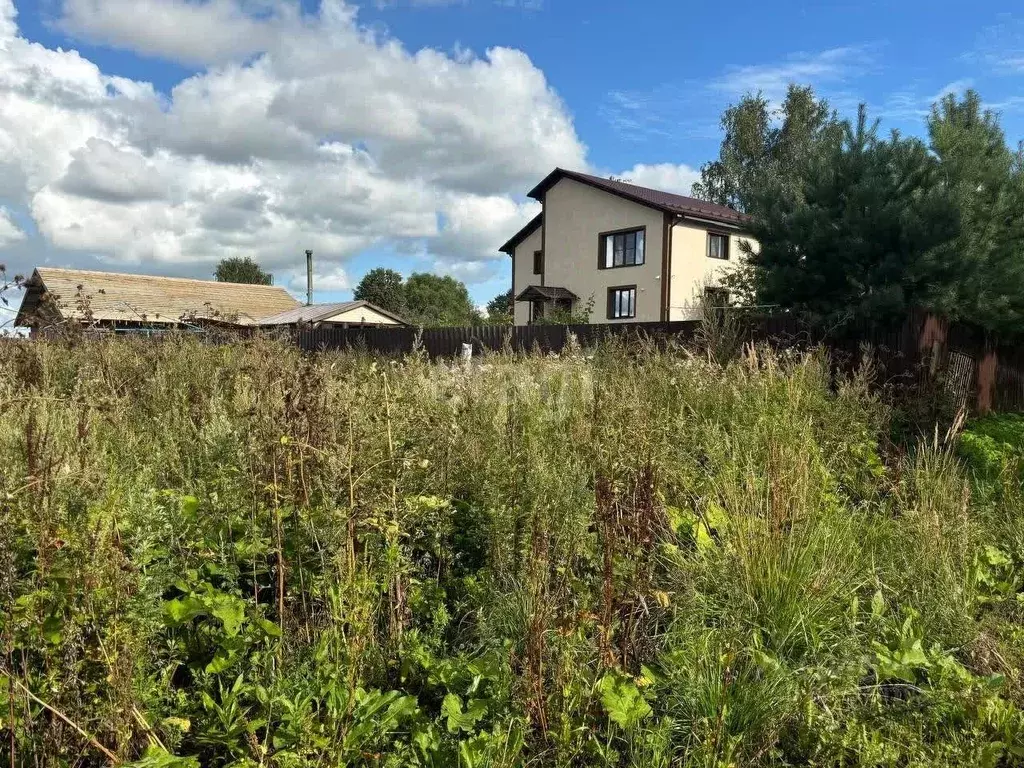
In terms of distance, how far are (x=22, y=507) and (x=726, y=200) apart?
3819cm

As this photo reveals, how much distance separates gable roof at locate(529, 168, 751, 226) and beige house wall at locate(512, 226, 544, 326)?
2063 mm

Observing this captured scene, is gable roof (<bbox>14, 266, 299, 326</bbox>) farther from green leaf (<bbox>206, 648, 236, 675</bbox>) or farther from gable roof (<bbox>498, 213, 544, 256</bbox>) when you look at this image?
green leaf (<bbox>206, 648, 236, 675</bbox>)

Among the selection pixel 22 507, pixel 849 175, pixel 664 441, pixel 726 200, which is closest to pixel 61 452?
pixel 22 507

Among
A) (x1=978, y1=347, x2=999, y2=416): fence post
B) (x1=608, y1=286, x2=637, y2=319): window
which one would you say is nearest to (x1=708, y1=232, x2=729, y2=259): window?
(x1=608, y1=286, x2=637, y2=319): window

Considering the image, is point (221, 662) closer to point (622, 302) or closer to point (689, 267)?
point (689, 267)

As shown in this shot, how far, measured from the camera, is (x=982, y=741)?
209 cm

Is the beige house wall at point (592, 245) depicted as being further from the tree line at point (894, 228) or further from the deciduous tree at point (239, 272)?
the deciduous tree at point (239, 272)

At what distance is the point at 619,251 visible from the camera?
89.8 ft

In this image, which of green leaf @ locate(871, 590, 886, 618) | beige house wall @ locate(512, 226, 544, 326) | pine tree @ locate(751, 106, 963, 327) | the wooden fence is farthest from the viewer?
beige house wall @ locate(512, 226, 544, 326)

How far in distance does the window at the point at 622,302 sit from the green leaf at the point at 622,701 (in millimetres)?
25507

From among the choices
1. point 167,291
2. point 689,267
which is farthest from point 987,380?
point 167,291

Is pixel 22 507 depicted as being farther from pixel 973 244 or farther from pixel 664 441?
pixel 973 244

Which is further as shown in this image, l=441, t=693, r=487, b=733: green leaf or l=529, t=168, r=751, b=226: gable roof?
l=529, t=168, r=751, b=226: gable roof

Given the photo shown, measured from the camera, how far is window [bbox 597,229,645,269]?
26.6 m
